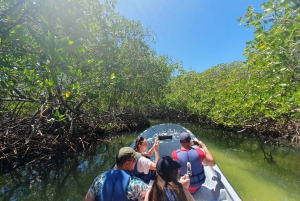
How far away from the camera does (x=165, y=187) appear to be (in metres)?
1.48

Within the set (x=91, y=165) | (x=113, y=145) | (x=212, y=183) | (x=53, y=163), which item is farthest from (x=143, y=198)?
(x=113, y=145)

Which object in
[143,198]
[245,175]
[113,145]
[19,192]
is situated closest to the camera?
[143,198]

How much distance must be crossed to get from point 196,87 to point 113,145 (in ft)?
32.6

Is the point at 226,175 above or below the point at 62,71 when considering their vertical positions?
below

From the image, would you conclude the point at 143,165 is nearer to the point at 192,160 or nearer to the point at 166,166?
the point at 192,160

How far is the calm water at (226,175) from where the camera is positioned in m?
4.37

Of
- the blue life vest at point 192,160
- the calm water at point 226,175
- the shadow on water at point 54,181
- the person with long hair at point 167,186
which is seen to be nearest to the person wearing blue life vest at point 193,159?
the blue life vest at point 192,160

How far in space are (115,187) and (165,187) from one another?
448 mm

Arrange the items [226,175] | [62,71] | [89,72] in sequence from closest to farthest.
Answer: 1. [62,71]
2. [89,72]
3. [226,175]

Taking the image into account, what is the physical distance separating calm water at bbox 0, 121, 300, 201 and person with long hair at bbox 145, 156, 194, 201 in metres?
3.37

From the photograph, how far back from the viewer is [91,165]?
655 cm

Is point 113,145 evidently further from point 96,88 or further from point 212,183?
point 212,183

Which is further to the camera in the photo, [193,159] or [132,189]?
[193,159]

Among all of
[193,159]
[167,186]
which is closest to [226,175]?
[193,159]
